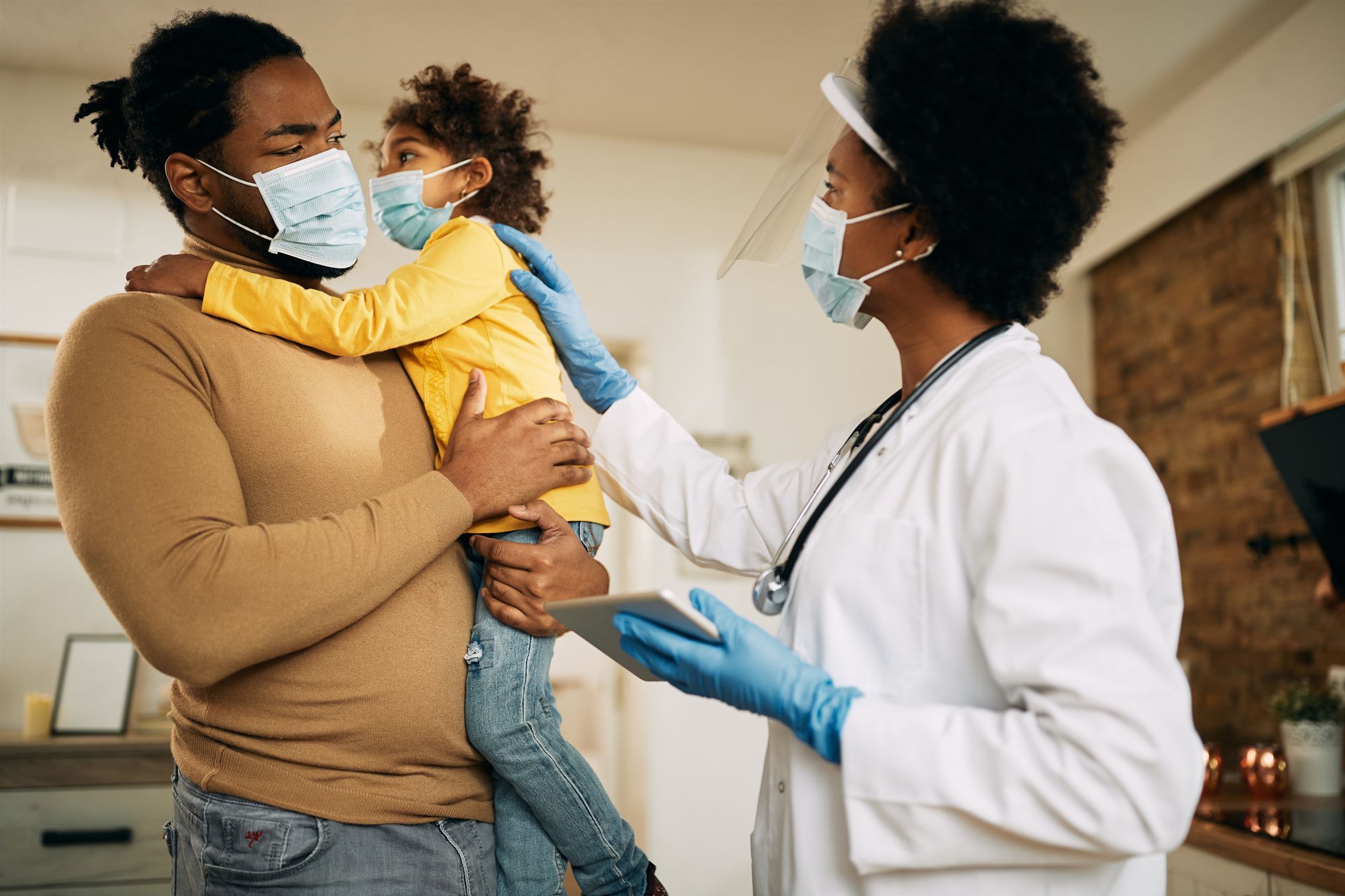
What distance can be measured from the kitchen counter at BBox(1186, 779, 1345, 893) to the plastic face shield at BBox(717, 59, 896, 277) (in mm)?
1713

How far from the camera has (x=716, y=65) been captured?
3.26 m

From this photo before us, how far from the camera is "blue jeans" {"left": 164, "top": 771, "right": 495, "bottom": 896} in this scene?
103 cm

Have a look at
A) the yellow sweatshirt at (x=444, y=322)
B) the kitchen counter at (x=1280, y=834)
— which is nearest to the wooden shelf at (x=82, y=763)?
the yellow sweatshirt at (x=444, y=322)

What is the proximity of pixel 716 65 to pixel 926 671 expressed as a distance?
2.68 m

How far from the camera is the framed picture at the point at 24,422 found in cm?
303

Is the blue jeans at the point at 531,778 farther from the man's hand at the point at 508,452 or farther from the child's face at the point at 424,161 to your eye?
the child's face at the point at 424,161

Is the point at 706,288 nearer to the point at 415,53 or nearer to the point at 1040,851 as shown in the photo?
the point at 415,53

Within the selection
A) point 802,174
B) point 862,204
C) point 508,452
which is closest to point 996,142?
point 862,204

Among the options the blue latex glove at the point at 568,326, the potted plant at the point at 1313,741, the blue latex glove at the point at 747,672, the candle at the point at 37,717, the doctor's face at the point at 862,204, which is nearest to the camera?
the blue latex glove at the point at 747,672

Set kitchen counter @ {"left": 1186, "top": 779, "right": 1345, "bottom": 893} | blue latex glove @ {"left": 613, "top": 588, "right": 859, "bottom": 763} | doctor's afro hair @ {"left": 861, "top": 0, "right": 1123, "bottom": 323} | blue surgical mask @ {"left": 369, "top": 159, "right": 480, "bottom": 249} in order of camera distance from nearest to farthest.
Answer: blue latex glove @ {"left": 613, "top": 588, "right": 859, "bottom": 763}
doctor's afro hair @ {"left": 861, "top": 0, "right": 1123, "bottom": 323}
blue surgical mask @ {"left": 369, "top": 159, "right": 480, "bottom": 249}
kitchen counter @ {"left": 1186, "top": 779, "right": 1345, "bottom": 893}

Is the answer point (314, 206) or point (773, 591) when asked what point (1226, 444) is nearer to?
point (773, 591)

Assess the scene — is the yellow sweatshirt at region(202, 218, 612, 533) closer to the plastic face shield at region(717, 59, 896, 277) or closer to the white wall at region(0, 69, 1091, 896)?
the plastic face shield at region(717, 59, 896, 277)

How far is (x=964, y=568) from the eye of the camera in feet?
3.32

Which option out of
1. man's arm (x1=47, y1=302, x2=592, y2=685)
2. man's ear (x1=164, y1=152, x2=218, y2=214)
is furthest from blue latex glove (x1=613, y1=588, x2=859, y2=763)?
man's ear (x1=164, y1=152, x2=218, y2=214)
